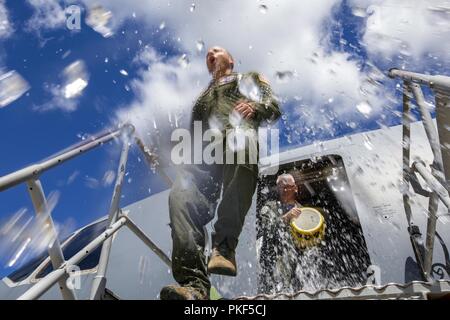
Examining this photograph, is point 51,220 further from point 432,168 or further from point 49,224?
point 432,168

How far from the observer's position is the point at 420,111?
2.52 m

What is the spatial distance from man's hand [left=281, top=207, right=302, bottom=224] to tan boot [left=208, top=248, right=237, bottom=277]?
1910 millimetres

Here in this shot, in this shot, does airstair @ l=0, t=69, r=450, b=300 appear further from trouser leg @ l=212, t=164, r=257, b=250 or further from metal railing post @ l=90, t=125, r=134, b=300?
trouser leg @ l=212, t=164, r=257, b=250

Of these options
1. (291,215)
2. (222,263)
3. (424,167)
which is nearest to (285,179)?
(291,215)

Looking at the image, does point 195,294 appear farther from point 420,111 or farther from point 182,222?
point 420,111

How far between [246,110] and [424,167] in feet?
4.53

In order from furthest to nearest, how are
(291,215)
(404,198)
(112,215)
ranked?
1. (291,215)
2. (404,198)
3. (112,215)

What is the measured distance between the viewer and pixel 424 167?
2.54 m

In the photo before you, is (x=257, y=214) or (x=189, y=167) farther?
(x=257, y=214)

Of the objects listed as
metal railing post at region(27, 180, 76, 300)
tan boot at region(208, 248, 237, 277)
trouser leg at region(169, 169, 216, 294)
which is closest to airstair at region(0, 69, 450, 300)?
metal railing post at region(27, 180, 76, 300)

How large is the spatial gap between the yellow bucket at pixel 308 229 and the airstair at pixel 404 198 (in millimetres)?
873

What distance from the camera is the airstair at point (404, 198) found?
1.45 meters
